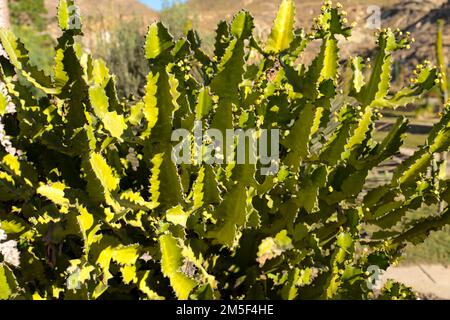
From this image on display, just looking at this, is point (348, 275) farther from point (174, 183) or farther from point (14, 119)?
point (14, 119)

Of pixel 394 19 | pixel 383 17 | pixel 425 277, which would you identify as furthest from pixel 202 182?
pixel 383 17

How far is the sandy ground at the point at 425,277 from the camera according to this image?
5727 millimetres

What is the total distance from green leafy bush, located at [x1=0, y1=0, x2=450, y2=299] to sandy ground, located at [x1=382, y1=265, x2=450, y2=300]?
4177 mm

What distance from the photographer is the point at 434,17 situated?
47312mm

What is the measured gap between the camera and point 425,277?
6.09 metres

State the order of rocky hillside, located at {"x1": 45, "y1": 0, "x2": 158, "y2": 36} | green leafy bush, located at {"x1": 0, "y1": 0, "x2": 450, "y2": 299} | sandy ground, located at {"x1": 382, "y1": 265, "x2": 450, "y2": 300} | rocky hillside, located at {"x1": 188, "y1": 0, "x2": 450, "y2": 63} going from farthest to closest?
rocky hillside, located at {"x1": 188, "y1": 0, "x2": 450, "y2": 63}
sandy ground, located at {"x1": 382, "y1": 265, "x2": 450, "y2": 300}
rocky hillside, located at {"x1": 45, "y1": 0, "x2": 158, "y2": 36}
green leafy bush, located at {"x1": 0, "y1": 0, "x2": 450, "y2": 299}

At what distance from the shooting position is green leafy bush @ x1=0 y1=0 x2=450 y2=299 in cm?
158

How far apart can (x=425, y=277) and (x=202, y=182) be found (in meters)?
5.47

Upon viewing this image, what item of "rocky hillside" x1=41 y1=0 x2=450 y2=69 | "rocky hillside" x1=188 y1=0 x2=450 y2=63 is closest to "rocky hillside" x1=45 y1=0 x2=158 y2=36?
"rocky hillside" x1=41 y1=0 x2=450 y2=69

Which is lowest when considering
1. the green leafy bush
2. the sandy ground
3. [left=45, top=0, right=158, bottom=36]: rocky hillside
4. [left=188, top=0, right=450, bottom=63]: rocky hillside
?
the sandy ground

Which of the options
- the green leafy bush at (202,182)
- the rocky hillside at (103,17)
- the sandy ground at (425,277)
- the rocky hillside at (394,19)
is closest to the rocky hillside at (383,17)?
the rocky hillside at (394,19)

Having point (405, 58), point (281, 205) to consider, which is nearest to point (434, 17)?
point (405, 58)

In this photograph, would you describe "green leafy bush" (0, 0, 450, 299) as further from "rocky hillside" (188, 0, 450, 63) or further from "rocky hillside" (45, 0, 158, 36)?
"rocky hillside" (188, 0, 450, 63)
